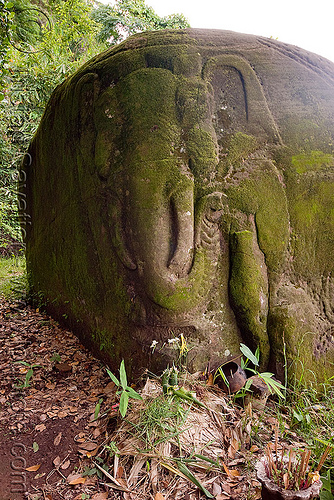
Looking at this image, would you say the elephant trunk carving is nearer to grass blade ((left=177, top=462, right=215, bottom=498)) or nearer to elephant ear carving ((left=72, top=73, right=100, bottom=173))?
elephant ear carving ((left=72, top=73, right=100, bottom=173))

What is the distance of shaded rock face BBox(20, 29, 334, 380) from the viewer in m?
2.59

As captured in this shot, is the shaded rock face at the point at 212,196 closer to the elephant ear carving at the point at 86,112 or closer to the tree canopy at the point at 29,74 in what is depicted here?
the elephant ear carving at the point at 86,112

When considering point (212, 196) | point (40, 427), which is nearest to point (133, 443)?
point (40, 427)

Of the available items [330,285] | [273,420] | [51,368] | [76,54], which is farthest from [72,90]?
[76,54]

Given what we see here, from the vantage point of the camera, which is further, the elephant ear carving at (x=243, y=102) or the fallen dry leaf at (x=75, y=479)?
the elephant ear carving at (x=243, y=102)

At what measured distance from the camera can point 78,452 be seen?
2.17 metres

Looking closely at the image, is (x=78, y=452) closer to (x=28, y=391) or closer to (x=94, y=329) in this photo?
(x=28, y=391)

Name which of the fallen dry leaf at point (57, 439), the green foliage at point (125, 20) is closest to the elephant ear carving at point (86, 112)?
the fallen dry leaf at point (57, 439)

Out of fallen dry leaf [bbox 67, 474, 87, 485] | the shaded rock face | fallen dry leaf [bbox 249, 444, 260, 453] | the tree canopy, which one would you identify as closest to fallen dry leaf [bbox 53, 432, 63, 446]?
fallen dry leaf [bbox 67, 474, 87, 485]

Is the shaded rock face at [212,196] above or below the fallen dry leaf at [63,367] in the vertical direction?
above

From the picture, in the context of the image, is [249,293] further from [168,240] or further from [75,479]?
[75,479]

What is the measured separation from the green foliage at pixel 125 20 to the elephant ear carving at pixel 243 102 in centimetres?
1001

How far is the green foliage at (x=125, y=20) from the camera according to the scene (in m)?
11.2

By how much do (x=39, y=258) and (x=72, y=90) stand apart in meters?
2.27
